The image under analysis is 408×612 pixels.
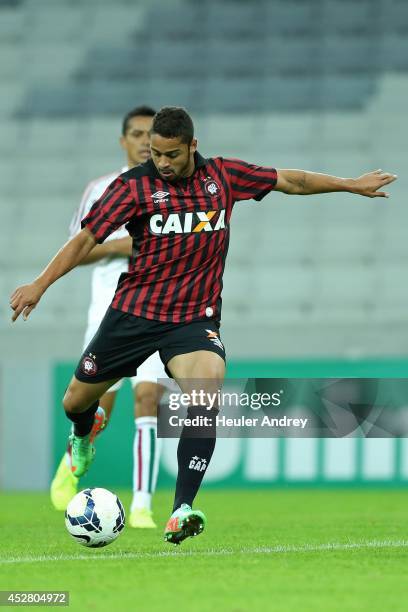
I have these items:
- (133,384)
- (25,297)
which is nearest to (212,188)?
(25,297)

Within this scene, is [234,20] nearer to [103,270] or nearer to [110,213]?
[103,270]

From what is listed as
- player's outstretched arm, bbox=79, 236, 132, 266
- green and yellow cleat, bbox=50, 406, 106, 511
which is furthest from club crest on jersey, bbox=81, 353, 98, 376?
player's outstretched arm, bbox=79, 236, 132, 266

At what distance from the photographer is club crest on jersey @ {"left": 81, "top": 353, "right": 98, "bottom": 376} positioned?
18.2ft

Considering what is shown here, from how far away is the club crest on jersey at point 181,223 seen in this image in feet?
17.6

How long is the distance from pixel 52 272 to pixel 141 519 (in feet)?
6.04

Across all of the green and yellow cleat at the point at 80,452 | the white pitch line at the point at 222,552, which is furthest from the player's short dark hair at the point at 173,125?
the green and yellow cleat at the point at 80,452

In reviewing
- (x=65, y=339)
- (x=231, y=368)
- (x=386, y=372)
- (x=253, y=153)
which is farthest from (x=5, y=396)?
(x=253, y=153)

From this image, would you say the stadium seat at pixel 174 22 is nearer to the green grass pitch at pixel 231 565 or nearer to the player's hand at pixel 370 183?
the green grass pitch at pixel 231 565

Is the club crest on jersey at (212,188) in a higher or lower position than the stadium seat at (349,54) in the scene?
lower

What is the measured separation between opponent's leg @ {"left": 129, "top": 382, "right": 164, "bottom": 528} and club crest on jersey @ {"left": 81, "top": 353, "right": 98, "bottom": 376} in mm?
1286

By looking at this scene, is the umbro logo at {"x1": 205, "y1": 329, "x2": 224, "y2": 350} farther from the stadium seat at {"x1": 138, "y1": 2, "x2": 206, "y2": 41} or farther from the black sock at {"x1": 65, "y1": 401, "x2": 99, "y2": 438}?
the stadium seat at {"x1": 138, "y1": 2, "x2": 206, "y2": 41}

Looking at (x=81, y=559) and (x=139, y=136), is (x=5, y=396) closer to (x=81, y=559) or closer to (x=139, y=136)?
(x=139, y=136)

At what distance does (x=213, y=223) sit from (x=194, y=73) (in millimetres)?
9821

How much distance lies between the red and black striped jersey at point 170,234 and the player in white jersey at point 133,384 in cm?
133
